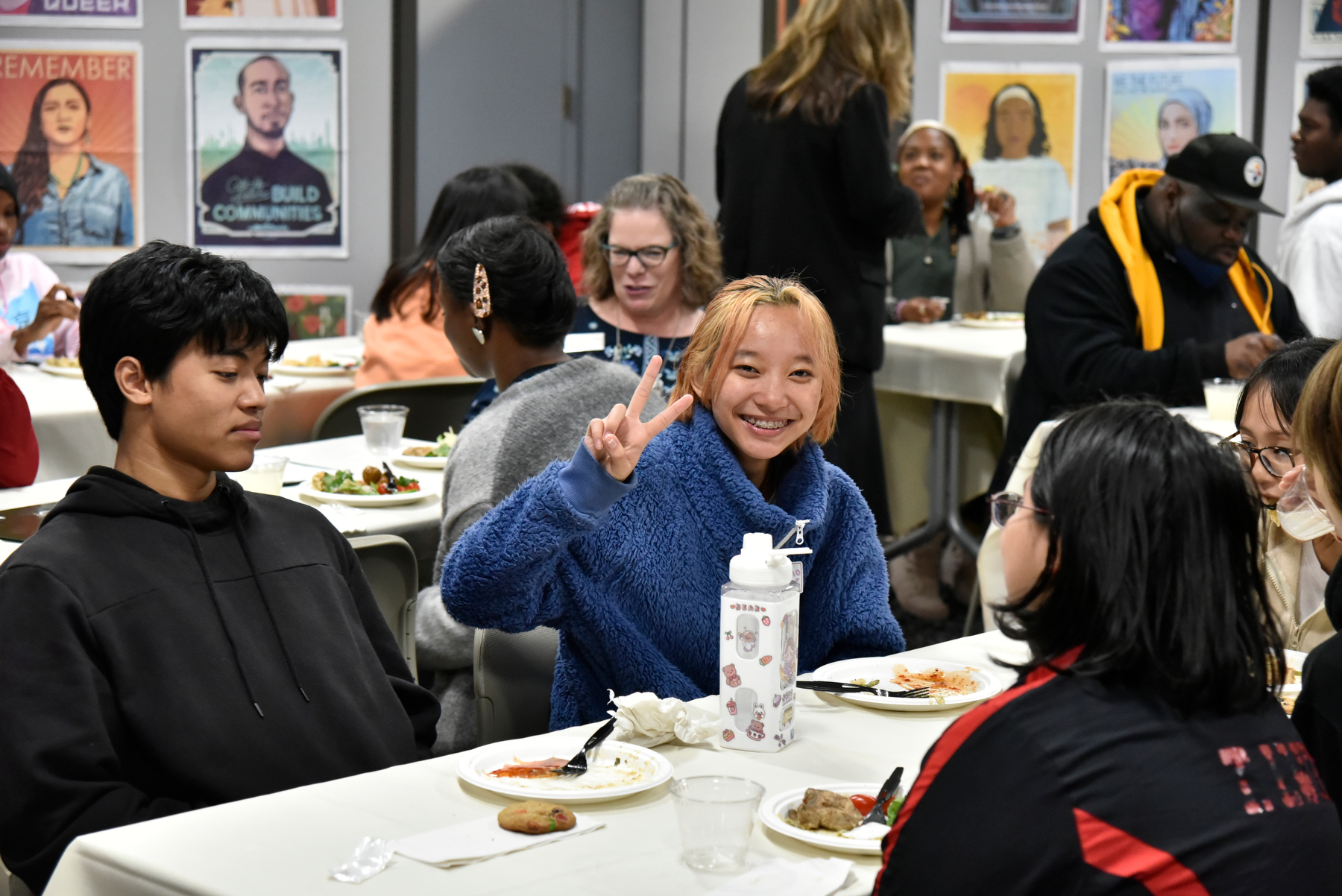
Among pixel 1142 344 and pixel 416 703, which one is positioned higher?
pixel 1142 344

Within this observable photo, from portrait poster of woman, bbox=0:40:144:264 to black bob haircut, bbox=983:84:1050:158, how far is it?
341cm

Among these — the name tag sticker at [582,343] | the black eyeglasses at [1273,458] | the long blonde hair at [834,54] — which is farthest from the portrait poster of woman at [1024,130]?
the black eyeglasses at [1273,458]

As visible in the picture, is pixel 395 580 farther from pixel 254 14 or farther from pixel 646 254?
pixel 254 14

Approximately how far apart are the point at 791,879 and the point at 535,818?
0.25 m

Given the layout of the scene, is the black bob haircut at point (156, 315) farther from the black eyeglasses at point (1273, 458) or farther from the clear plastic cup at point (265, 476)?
the black eyeglasses at point (1273, 458)

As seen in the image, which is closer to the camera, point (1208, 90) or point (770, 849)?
point (770, 849)

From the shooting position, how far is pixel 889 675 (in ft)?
6.21

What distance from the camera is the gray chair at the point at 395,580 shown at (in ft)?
8.46

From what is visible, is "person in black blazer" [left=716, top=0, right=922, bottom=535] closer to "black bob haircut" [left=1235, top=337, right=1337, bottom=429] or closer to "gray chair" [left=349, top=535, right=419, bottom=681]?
"gray chair" [left=349, top=535, right=419, bottom=681]

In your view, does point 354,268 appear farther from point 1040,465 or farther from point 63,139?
point 1040,465

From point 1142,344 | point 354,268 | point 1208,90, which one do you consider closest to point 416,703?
point 1142,344

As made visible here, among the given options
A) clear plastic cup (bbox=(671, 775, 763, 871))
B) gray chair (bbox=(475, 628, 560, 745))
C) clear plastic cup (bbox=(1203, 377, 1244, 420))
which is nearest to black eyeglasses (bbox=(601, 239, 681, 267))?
clear plastic cup (bbox=(1203, 377, 1244, 420))

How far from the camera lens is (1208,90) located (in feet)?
19.4

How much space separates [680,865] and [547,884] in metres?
0.13
